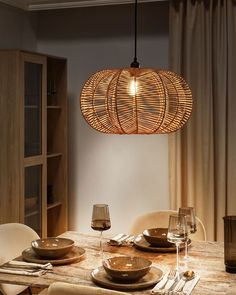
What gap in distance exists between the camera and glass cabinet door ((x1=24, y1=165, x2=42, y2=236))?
155 inches

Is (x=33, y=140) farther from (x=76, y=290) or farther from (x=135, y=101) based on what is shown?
(x=76, y=290)

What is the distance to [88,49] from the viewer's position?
4.63m

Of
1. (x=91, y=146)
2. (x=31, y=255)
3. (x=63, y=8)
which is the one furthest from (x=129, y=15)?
(x=31, y=255)

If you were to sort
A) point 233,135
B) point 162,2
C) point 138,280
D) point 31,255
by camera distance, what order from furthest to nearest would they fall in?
point 162,2, point 233,135, point 31,255, point 138,280

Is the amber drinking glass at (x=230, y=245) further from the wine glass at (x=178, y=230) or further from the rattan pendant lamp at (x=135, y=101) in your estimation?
the rattan pendant lamp at (x=135, y=101)

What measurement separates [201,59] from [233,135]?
2.04 ft

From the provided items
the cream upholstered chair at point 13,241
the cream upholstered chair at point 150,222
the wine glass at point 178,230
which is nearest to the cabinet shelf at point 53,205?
the cream upholstered chair at point 150,222

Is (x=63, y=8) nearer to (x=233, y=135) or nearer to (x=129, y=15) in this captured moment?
(x=129, y=15)

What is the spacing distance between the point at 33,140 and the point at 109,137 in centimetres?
81

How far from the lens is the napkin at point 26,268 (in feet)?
7.15

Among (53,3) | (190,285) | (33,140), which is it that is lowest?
(190,285)

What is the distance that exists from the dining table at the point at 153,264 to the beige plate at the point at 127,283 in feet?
0.06

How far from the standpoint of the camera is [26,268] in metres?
2.24

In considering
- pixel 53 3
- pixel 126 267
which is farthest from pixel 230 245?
pixel 53 3
